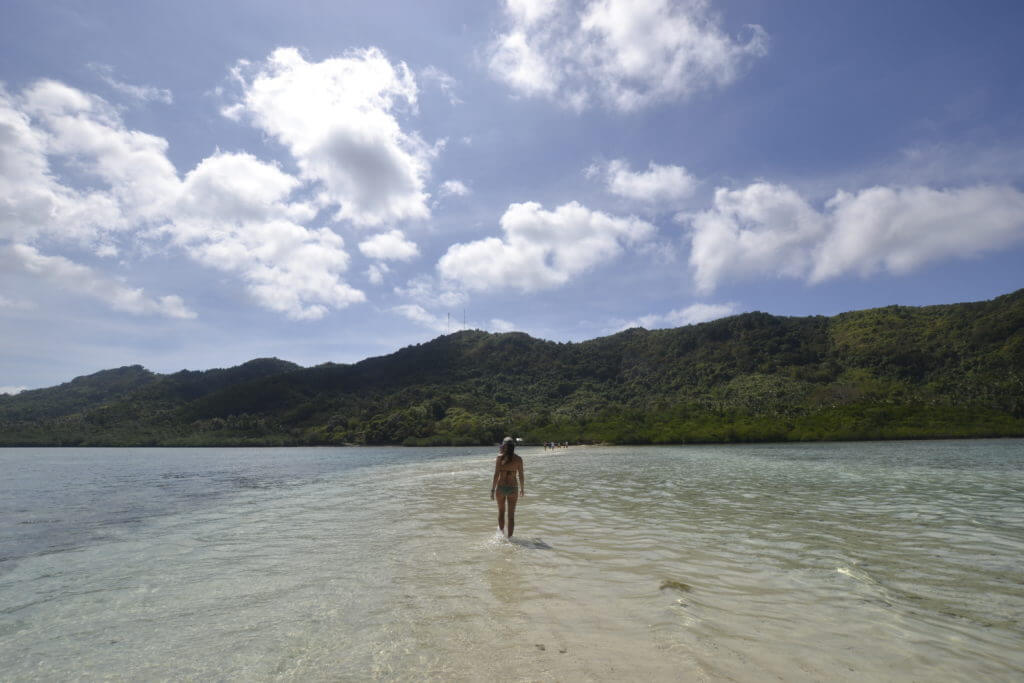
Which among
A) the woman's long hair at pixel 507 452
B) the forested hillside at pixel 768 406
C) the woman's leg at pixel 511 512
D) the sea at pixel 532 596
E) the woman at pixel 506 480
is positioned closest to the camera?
the sea at pixel 532 596

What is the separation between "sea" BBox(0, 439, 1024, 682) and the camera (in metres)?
5.71

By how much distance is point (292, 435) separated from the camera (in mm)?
184625

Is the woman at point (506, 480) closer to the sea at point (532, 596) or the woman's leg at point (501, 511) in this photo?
the woman's leg at point (501, 511)

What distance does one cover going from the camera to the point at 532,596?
27.0 feet

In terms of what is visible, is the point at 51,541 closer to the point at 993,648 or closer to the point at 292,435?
the point at 993,648

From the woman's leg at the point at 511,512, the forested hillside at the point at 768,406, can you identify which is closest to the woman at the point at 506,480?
the woman's leg at the point at 511,512

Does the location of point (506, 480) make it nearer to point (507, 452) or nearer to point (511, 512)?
point (507, 452)

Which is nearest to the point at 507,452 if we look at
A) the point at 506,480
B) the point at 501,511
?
the point at 506,480

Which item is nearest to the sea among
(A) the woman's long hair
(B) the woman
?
(B) the woman

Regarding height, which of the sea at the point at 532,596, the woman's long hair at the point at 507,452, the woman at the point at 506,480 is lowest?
the sea at the point at 532,596

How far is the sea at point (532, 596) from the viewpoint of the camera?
571 centimetres

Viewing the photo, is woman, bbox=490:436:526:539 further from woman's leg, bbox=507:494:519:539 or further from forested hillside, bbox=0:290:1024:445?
forested hillside, bbox=0:290:1024:445

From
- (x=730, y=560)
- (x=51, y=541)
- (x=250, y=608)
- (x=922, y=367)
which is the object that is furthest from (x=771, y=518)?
(x=922, y=367)

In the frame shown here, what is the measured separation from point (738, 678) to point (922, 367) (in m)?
185
